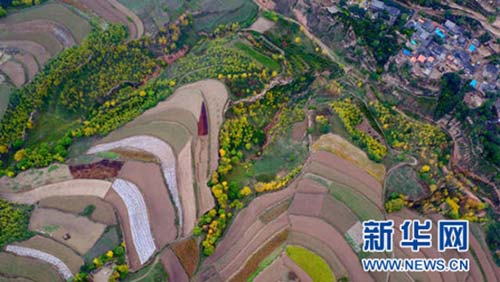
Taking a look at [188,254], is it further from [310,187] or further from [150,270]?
[310,187]

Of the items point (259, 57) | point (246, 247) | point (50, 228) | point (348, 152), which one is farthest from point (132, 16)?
point (246, 247)

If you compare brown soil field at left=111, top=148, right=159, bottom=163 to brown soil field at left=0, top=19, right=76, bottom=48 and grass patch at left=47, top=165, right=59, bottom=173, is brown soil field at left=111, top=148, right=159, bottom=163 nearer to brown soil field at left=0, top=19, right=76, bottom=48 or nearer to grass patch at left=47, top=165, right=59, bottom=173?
grass patch at left=47, top=165, right=59, bottom=173

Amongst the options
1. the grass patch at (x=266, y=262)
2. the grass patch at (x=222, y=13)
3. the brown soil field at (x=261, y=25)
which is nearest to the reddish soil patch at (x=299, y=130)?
the grass patch at (x=266, y=262)

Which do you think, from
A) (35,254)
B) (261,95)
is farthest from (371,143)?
(35,254)

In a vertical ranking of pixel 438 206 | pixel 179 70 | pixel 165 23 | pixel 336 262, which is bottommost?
pixel 336 262

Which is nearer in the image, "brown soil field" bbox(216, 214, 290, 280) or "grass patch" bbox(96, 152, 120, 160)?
"brown soil field" bbox(216, 214, 290, 280)

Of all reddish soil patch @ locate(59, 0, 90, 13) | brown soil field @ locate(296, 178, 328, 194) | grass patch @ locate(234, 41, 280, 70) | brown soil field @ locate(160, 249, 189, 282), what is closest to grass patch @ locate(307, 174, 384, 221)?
brown soil field @ locate(296, 178, 328, 194)

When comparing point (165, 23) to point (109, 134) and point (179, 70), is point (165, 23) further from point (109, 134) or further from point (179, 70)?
point (109, 134)
